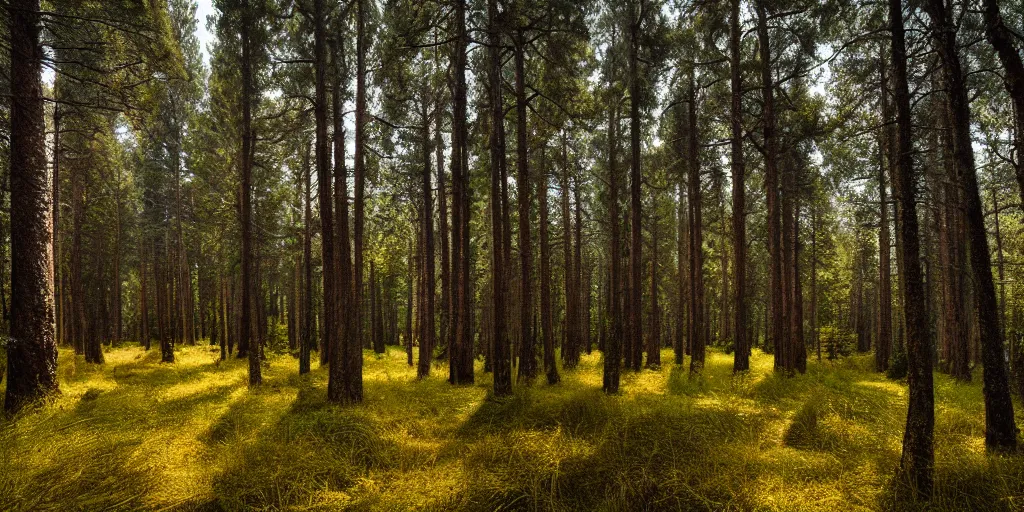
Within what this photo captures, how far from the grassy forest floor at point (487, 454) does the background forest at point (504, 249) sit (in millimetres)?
54

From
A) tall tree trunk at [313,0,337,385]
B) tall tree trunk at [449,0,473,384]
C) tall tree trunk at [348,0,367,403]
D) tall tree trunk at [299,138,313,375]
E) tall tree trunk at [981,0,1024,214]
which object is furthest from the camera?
tall tree trunk at [299,138,313,375]

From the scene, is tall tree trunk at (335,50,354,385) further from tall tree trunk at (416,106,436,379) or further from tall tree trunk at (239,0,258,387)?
tall tree trunk at (239,0,258,387)

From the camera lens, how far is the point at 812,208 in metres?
22.7

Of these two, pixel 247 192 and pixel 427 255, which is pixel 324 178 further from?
pixel 427 255

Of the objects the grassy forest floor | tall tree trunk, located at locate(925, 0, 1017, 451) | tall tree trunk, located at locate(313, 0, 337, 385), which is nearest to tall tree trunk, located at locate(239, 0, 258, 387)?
the grassy forest floor

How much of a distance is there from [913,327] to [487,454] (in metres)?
5.91

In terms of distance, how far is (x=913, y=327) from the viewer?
5.52 meters

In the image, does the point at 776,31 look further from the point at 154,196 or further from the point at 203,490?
the point at 154,196

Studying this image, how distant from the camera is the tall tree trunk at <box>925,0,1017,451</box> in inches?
247

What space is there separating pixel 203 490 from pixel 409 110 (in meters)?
13.9

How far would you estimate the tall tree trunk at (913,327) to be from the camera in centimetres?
542

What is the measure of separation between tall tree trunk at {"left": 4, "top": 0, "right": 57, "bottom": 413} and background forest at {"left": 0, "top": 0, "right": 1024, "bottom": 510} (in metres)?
0.04

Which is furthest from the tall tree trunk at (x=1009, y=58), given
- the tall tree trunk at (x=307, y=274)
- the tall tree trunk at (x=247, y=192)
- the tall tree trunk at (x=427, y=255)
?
the tall tree trunk at (x=307, y=274)

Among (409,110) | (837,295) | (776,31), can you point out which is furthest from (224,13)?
(837,295)
